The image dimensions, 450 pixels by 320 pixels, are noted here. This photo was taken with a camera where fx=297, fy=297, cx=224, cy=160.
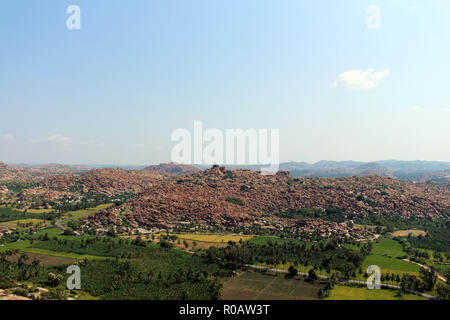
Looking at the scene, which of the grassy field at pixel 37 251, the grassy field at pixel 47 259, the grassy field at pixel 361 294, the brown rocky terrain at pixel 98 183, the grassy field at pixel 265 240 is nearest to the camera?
the grassy field at pixel 361 294

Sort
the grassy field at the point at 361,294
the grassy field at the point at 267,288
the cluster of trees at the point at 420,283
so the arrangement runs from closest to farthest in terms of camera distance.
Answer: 1. the grassy field at the point at 361,294
2. the grassy field at the point at 267,288
3. the cluster of trees at the point at 420,283

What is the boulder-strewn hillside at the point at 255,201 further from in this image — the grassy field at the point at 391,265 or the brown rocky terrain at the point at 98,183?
the brown rocky terrain at the point at 98,183

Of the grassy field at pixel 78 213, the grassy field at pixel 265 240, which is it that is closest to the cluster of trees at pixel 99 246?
the grassy field at pixel 78 213

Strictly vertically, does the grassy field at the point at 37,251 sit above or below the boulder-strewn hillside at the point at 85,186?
below

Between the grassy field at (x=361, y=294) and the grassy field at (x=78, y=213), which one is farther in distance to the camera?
the grassy field at (x=78, y=213)

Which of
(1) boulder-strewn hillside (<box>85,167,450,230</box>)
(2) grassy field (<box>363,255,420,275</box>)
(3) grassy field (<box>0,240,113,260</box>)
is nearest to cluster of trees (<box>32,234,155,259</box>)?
(3) grassy field (<box>0,240,113,260</box>)

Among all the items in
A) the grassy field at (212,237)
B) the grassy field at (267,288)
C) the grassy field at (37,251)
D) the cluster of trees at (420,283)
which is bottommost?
the grassy field at (212,237)

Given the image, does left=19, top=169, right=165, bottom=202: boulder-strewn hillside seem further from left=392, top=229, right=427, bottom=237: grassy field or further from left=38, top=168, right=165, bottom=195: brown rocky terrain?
left=392, top=229, right=427, bottom=237: grassy field
